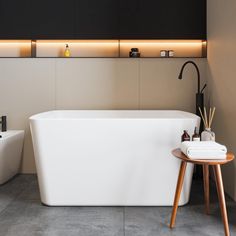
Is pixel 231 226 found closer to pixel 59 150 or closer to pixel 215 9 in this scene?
pixel 59 150

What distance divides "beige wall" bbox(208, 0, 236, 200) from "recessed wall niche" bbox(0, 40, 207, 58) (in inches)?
23.4

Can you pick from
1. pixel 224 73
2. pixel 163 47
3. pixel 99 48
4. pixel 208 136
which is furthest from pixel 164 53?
pixel 208 136

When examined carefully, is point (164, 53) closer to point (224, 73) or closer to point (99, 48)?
point (99, 48)

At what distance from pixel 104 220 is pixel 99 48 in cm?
245

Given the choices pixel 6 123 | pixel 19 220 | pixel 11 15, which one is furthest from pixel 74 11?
pixel 19 220

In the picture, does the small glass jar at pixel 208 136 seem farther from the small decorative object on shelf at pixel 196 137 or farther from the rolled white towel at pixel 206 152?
the rolled white towel at pixel 206 152

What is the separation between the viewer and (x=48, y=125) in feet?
8.22

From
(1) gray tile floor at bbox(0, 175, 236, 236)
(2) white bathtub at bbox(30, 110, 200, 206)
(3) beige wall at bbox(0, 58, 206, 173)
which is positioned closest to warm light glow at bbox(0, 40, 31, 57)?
(3) beige wall at bbox(0, 58, 206, 173)

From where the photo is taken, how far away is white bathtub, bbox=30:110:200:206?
2.52m

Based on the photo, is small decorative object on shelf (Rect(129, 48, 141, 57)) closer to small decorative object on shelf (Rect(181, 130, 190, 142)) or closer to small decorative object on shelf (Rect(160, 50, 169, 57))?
small decorative object on shelf (Rect(160, 50, 169, 57))

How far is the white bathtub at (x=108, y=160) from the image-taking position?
252 centimetres

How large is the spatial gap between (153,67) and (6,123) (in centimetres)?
177

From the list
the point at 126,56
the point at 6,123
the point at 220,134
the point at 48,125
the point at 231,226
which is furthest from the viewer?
the point at 126,56

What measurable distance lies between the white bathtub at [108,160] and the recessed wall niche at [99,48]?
5.78 feet
